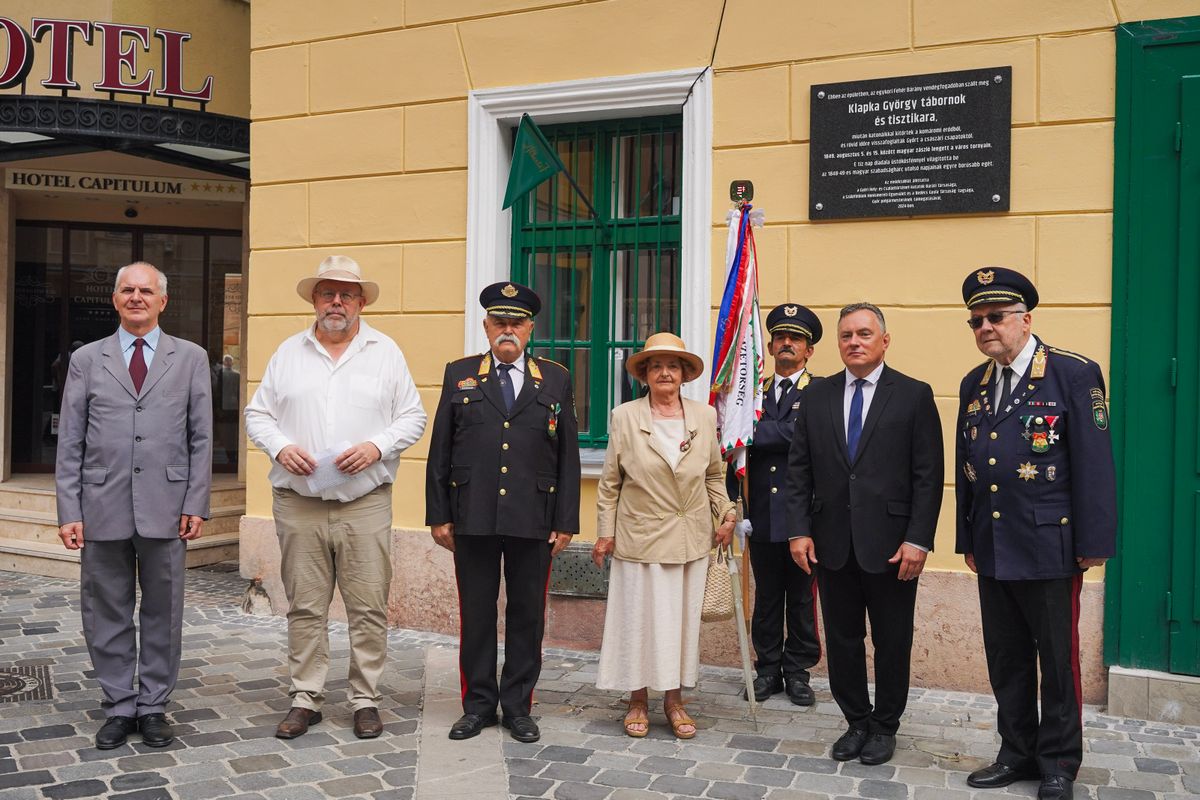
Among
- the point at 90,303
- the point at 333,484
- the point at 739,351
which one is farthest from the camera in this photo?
the point at 90,303

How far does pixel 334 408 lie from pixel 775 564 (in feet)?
7.65

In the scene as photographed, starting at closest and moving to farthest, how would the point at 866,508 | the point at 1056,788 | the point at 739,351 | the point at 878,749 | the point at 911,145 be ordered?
the point at 1056,788 < the point at 866,508 < the point at 878,749 < the point at 739,351 < the point at 911,145

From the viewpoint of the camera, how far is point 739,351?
5.57 metres

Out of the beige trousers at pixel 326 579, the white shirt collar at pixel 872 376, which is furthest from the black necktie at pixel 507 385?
the white shirt collar at pixel 872 376

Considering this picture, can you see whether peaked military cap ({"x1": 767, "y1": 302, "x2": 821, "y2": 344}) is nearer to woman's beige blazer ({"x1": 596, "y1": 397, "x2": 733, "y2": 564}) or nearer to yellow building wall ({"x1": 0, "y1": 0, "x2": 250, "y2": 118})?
woman's beige blazer ({"x1": 596, "y1": 397, "x2": 733, "y2": 564})

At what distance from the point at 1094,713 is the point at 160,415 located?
455 cm

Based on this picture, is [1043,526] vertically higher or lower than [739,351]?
lower

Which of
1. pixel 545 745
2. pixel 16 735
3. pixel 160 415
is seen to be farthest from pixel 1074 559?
pixel 16 735

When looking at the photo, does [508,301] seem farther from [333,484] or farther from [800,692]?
[800,692]

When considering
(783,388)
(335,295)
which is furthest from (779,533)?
(335,295)

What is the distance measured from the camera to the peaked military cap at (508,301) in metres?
4.96

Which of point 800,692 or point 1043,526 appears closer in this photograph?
point 1043,526

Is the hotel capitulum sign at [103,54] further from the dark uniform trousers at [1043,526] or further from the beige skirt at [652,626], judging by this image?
the dark uniform trousers at [1043,526]

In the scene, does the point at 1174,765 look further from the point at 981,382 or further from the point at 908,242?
the point at 908,242
